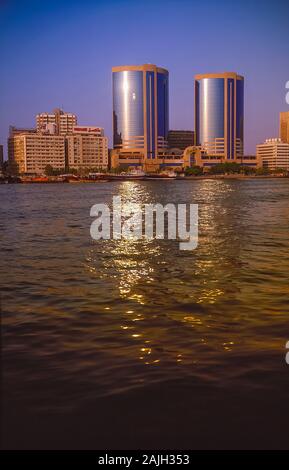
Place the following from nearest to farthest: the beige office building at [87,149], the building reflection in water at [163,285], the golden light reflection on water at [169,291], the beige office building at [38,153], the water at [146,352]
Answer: the water at [146,352]
the golden light reflection on water at [169,291]
the building reflection in water at [163,285]
the beige office building at [38,153]
the beige office building at [87,149]

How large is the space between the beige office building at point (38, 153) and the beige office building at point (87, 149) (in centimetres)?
306

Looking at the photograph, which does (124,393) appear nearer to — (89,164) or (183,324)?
(183,324)

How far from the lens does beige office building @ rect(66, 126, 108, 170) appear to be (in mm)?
179625

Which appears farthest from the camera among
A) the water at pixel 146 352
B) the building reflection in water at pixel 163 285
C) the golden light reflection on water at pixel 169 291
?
the building reflection in water at pixel 163 285

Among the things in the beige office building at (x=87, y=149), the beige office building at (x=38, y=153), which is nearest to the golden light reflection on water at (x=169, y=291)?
the beige office building at (x=38, y=153)

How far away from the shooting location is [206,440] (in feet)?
13.6

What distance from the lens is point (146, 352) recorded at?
6.02m

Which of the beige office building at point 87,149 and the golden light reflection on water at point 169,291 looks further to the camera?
the beige office building at point 87,149

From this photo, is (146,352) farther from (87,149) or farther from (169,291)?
(87,149)

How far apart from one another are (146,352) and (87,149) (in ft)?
597

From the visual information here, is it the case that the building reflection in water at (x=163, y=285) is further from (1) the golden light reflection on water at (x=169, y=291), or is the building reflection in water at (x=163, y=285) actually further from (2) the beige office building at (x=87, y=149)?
(2) the beige office building at (x=87, y=149)

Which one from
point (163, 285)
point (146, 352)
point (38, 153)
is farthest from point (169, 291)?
point (38, 153)

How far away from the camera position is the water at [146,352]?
4.38 meters
